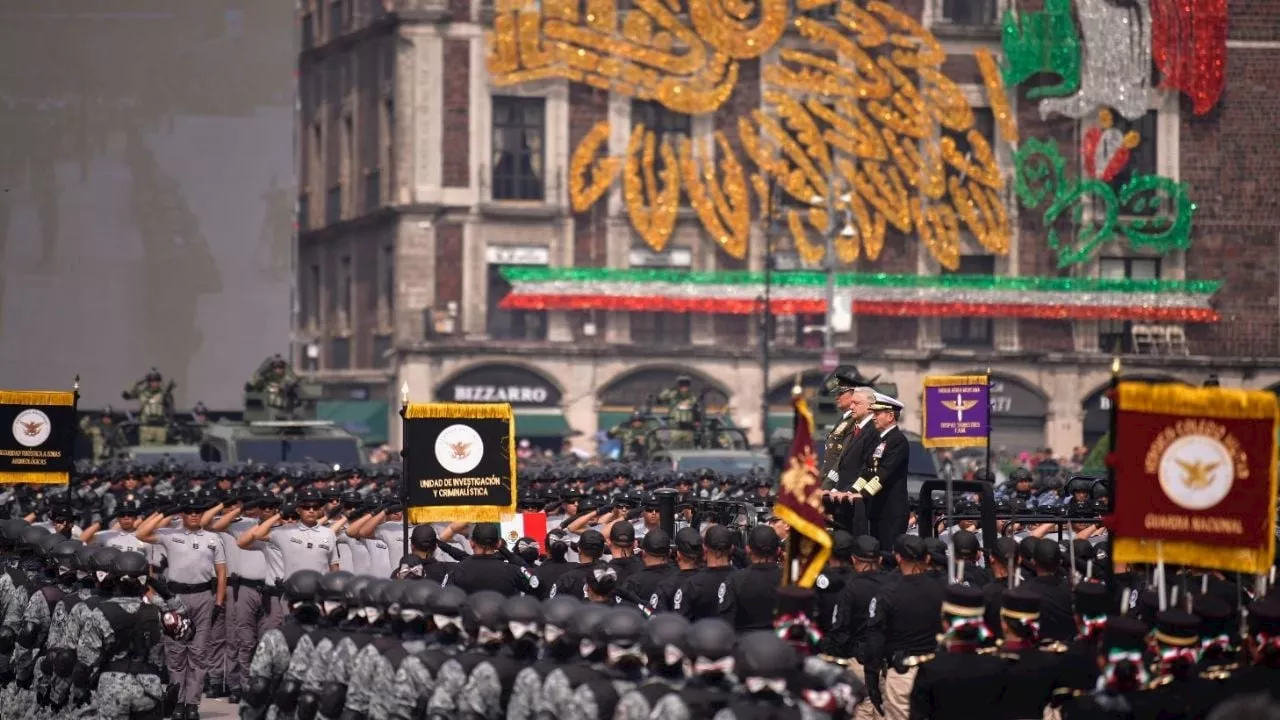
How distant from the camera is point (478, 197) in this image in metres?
61.6

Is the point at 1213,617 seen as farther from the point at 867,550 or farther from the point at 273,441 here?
the point at 273,441

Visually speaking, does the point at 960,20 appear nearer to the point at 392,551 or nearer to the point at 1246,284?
the point at 1246,284

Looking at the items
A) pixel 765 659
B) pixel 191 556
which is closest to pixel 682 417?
pixel 191 556

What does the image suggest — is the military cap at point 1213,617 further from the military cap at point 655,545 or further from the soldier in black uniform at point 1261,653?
the military cap at point 655,545

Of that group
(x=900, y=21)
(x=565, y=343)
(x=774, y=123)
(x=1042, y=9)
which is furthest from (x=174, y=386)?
(x=1042, y=9)

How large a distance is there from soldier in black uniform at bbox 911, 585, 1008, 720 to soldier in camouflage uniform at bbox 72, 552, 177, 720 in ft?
19.8

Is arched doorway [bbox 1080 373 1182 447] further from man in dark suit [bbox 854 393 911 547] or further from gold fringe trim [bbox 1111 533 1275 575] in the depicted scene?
gold fringe trim [bbox 1111 533 1275 575]

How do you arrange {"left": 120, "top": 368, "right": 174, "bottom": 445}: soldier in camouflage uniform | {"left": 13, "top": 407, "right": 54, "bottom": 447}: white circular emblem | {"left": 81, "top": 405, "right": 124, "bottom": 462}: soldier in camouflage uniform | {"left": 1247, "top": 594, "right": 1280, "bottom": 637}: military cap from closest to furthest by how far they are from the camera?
{"left": 1247, "top": 594, "right": 1280, "bottom": 637}: military cap
{"left": 13, "top": 407, "right": 54, "bottom": 447}: white circular emblem
{"left": 120, "top": 368, "right": 174, "bottom": 445}: soldier in camouflage uniform
{"left": 81, "top": 405, "right": 124, "bottom": 462}: soldier in camouflage uniform

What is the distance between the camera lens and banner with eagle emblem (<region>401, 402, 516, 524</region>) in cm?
1945

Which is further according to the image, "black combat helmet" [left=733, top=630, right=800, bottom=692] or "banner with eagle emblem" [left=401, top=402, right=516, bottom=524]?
"banner with eagle emblem" [left=401, top=402, right=516, bottom=524]

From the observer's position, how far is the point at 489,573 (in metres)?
16.8

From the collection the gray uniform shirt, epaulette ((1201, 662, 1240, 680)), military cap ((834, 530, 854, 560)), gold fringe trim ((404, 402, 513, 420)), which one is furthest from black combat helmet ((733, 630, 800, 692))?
the gray uniform shirt

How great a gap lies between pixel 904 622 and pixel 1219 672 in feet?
11.8

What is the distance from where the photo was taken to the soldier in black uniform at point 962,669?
12.7 m
